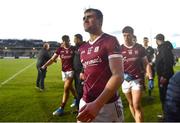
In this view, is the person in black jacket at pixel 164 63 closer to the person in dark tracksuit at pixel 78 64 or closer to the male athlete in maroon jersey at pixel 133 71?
the male athlete in maroon jersey at pixel 133 71

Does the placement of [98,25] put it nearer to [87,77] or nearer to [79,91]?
[87,77]

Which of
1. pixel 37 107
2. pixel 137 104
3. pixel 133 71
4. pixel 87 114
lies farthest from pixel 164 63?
pixel 87 114

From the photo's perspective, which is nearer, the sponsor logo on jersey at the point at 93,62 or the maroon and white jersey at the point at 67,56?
the sponsor logo on jersey at the point at 93,62

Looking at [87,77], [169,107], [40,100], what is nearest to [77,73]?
[40,100]

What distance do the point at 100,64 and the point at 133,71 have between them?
14.7 ft

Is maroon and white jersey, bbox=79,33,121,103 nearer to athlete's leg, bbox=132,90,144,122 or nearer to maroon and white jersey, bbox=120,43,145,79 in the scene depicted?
athlete's leg, bbox=132,90,144,122

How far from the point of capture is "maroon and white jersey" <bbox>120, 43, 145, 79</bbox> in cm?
955

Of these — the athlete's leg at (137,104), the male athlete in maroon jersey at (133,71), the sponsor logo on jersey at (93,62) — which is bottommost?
the athlete's leg at (137,104)

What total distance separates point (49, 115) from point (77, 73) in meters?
1.42

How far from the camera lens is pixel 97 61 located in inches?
202

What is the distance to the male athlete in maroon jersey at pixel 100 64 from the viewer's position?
475cm

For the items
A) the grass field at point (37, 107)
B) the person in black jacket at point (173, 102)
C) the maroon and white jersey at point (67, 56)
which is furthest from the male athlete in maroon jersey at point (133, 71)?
the person in black jacket at point (173, 102)

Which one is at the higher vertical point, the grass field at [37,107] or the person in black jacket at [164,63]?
the person in black jacket at [164,63]

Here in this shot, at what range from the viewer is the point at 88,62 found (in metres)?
5.28
